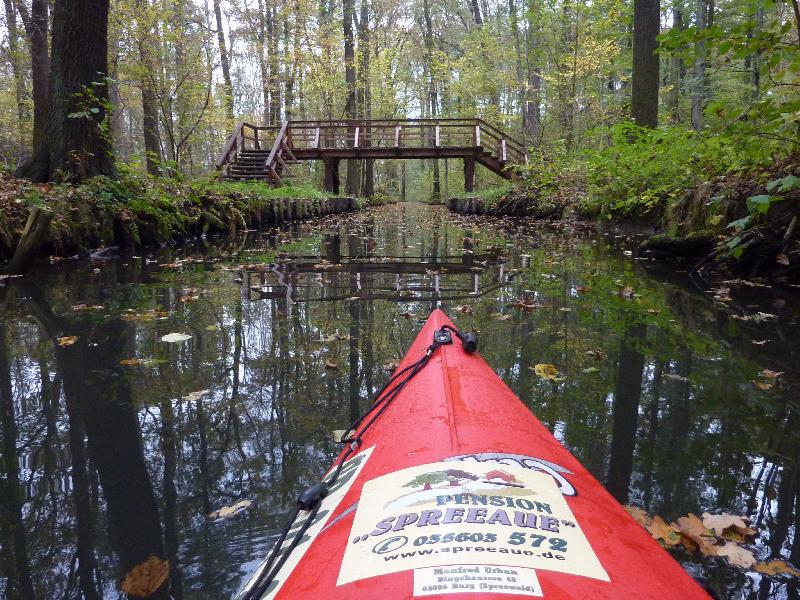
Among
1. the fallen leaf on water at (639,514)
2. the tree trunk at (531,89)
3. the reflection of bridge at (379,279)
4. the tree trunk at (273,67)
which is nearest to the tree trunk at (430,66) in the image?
the tree trunk at (531,89)

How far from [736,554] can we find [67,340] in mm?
3675

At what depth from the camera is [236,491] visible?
1854 millimetres

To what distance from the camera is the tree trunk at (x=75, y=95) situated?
22.5 ft

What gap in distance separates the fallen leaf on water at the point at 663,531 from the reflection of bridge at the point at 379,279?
3.19 meters

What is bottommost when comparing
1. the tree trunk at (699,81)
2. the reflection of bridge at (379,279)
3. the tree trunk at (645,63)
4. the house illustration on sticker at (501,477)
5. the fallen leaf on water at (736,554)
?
the fallen leaf on water at (736,554)

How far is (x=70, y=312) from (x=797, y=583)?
454cm

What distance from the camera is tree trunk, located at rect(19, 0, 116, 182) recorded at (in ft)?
22.5

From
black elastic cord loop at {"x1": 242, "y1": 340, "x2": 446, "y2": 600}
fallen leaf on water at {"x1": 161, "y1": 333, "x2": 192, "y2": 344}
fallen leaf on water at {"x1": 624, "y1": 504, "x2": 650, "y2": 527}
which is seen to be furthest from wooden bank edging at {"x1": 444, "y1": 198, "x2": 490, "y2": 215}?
fallen leaf on water at {"x1": 624, "y1": 504, "x2": 650, "y2": 527}

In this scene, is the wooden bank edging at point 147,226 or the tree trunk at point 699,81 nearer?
the wooden bank edging at point 147,226

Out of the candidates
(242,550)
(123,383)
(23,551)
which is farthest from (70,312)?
(242,550)

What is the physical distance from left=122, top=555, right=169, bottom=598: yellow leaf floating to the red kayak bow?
0.43m

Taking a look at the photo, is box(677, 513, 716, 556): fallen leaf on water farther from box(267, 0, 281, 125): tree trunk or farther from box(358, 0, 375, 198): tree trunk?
box(267, 0, 281, 125): tree trunk

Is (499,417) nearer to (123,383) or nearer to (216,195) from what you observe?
(123,383)

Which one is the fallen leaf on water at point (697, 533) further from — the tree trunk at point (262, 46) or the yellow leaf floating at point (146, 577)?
the tree trunk at point (262, 46)
